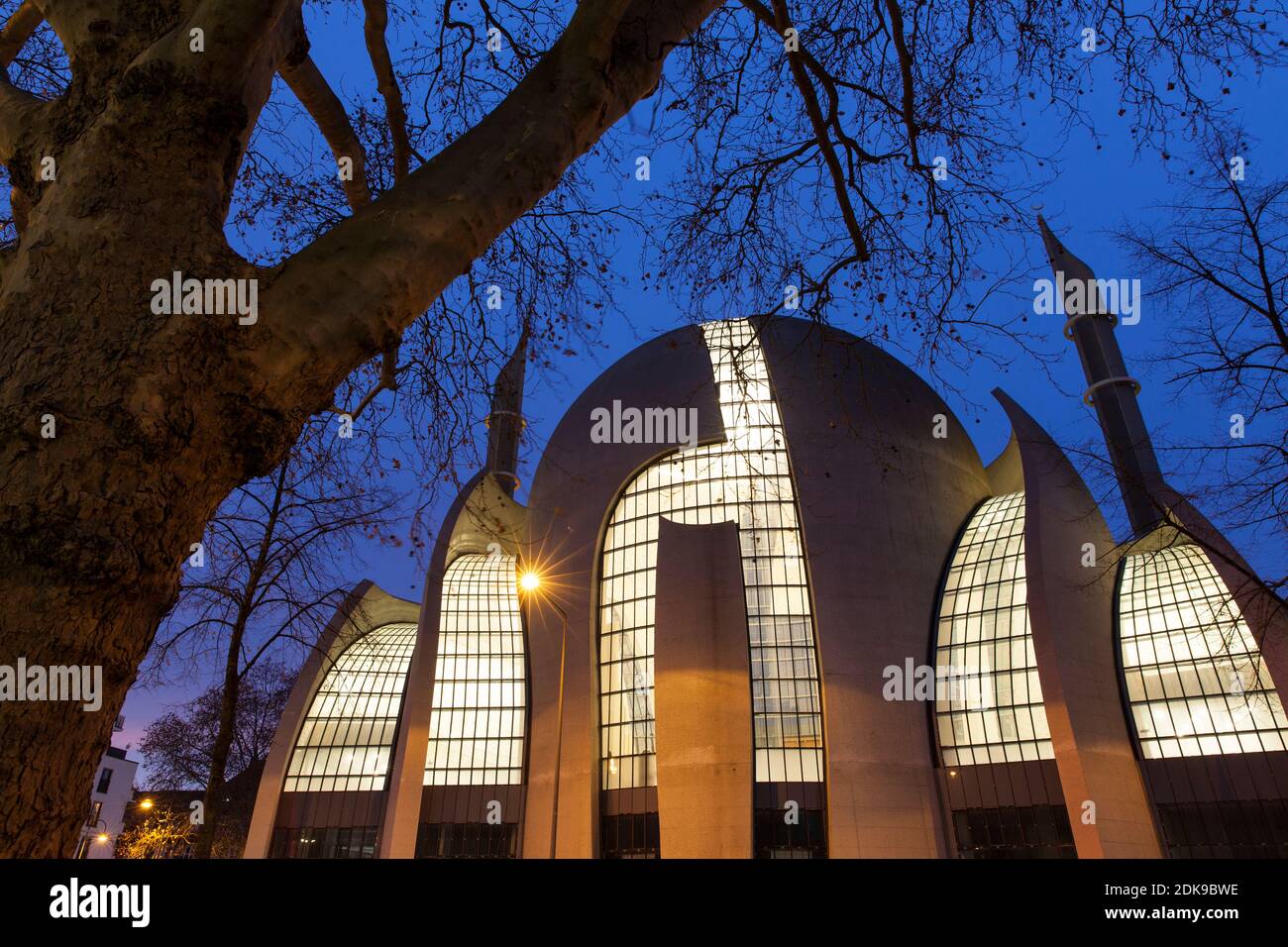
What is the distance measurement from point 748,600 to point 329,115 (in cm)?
2293

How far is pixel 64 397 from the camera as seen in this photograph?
199 centimetres

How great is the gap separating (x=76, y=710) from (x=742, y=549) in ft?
83.7

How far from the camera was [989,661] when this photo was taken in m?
24.2

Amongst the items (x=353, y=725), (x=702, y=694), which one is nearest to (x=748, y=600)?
(x=702, y=694)

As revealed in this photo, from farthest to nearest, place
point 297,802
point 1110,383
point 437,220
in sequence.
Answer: point 1110,383 < point 297,802 < point 437,220

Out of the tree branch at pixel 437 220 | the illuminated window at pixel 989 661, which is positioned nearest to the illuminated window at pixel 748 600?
the illuminated window at pixel 989 661

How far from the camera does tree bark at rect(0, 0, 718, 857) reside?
6.11 ft

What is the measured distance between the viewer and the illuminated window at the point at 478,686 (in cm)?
2622

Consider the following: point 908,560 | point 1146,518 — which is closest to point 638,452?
point 908,560

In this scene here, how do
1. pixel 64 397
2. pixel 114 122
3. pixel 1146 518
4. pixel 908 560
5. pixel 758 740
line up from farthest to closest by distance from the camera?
pixel 1146 518 → pixel 908 560 → pixel 758 740 → pixel 114 122 → pixel 64 397

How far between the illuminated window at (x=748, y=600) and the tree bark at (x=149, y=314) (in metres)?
19.1

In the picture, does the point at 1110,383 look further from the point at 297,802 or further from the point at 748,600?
the point at 297,802

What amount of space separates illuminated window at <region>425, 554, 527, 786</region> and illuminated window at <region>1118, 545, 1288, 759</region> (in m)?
19.7
